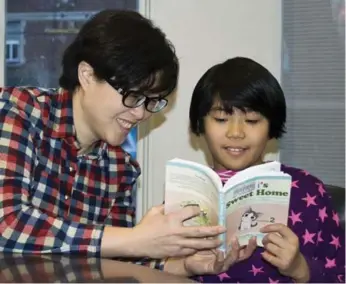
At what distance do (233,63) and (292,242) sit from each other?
0.55 m

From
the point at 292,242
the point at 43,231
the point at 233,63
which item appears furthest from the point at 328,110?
the point at 43,231

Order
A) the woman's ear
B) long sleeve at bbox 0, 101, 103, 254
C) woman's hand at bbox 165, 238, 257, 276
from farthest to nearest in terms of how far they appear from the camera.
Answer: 1. the woman's ear
2. woman's hand at bbox 165, 238, 257, 276
3. long sleeve at bbox 0, 101, 103, 254

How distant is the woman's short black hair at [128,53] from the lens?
4.61 feet

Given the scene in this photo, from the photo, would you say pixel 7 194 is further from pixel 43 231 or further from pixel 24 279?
pixel 24 279

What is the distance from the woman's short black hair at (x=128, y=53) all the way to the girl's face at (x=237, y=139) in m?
0.17

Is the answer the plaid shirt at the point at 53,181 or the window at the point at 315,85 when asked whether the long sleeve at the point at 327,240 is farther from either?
the window at the point at 315,85

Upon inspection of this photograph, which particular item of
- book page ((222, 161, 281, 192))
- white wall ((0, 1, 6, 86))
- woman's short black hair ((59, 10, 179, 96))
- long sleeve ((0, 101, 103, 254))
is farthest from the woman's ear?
white wall ((0, 1, 6, 86))

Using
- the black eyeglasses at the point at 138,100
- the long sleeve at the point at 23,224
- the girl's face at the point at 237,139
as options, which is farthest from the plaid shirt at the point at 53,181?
the girl's face at the point at 237,139

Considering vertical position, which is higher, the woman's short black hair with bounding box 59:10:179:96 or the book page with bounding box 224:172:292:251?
the woman's short black hair with bounding box 59:10:179:96

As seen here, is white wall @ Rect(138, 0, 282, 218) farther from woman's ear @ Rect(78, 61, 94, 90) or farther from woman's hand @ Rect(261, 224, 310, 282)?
woman's hand @ Rect(261, 224, 310, 282)

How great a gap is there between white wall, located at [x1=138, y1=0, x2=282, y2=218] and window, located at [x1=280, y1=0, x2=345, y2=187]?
6 cm

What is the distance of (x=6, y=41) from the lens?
2.23 m

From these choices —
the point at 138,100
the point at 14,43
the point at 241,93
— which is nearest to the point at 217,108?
the point at 241,93

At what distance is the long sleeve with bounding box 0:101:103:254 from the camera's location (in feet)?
4.10
